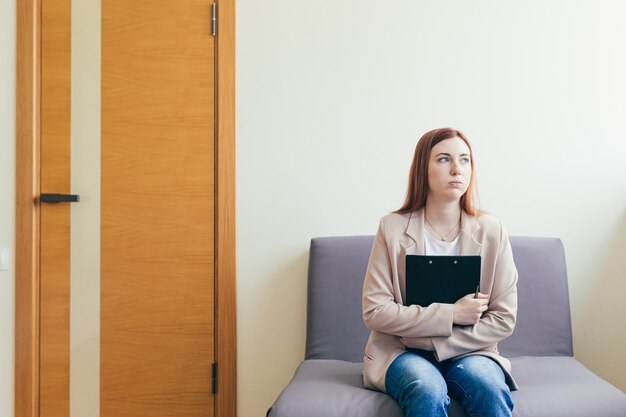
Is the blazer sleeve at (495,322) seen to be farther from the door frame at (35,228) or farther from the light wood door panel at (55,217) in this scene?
the light wood door panel at (55,217)

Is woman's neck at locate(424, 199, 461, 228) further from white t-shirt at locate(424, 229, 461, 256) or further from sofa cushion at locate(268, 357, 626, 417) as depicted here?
sofa cushion at locate(268, 357, 626, 417)

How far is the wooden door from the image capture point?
2377mm

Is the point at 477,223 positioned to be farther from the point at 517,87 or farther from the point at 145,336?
the point at 145,336

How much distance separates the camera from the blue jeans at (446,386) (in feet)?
4.97

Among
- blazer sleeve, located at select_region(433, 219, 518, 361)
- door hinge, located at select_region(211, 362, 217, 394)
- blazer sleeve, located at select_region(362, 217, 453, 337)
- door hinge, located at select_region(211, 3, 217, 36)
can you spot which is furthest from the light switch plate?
blazer sleeve, located at select_region(433, 219, 518, 361)

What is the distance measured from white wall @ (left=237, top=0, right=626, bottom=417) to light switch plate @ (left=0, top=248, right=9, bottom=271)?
2.97 feet

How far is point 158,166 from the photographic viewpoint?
7.86ft

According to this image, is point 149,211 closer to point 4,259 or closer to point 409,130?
point 4,259

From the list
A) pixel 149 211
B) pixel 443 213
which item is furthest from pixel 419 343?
pixel 149 211

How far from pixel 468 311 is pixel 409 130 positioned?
0.89m

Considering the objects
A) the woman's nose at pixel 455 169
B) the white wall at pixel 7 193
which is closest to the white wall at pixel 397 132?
the white wall at pixel 7 193

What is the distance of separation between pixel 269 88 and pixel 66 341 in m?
1.29

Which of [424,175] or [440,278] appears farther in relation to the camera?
[424,175]

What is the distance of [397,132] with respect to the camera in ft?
7.79
